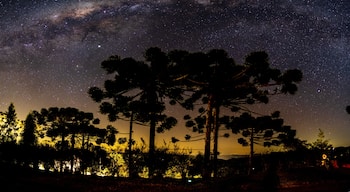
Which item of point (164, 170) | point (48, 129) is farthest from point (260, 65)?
point (48, 129)

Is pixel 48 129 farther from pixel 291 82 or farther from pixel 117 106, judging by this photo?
pixel 291 82

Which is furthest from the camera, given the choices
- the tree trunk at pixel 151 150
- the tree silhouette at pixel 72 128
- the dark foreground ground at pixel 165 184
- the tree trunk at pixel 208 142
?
the tree silhouette at pixel 72 128

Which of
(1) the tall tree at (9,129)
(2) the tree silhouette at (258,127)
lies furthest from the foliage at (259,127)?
(1) the tall tree at (9,129)

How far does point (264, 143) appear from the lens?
50.9 m

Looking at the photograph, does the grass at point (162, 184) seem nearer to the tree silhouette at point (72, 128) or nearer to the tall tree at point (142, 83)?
the tall tree at point (142, 83)

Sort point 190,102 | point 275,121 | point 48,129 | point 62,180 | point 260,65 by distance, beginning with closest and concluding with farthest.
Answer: point 62,180
point 260,65
point 190,102
point 275,121
point 48,129

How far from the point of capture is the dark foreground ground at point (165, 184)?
1729cm

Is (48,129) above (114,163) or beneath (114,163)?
above

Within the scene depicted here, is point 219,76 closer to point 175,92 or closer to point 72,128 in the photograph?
point 175,92

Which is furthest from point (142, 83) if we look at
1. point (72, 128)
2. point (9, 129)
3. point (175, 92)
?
point (9, 129)

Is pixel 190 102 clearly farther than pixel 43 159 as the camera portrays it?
No

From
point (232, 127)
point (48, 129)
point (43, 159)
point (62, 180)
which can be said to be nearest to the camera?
point (62, 180)

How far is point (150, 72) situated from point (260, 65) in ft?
27.7

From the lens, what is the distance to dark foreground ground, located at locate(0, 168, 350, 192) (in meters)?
17.3
